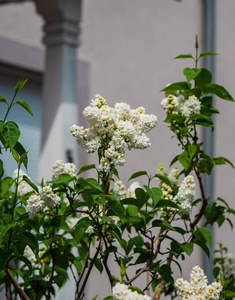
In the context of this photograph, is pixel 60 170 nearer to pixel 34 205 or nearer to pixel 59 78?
pixel 34 205

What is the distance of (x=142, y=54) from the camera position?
16.0 feet

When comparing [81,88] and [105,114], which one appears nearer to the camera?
[105,114]

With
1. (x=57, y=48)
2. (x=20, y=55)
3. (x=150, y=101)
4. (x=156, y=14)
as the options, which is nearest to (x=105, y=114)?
(x=57, y=48)

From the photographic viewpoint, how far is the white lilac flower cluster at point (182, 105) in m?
1.50

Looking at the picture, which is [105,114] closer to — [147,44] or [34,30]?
[34,30]

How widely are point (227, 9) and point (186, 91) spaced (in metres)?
4.32

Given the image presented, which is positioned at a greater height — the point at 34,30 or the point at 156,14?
the point at 156,14

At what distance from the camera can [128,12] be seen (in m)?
4.84

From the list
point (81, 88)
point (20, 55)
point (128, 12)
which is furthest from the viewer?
point (128, 12)

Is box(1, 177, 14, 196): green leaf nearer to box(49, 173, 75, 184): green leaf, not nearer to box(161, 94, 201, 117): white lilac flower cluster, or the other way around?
box(49, 173, 75, 184): green leaf

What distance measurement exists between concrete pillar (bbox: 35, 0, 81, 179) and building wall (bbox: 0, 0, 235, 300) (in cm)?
60

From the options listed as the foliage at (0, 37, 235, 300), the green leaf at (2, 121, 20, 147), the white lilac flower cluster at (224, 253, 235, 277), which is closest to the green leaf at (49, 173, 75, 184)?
the foliage at (0, 37, 235, 300)

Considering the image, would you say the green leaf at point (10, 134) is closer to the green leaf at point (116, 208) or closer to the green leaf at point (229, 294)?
the green leaf at point (116, 208)

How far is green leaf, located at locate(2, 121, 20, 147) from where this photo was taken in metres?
1.16
